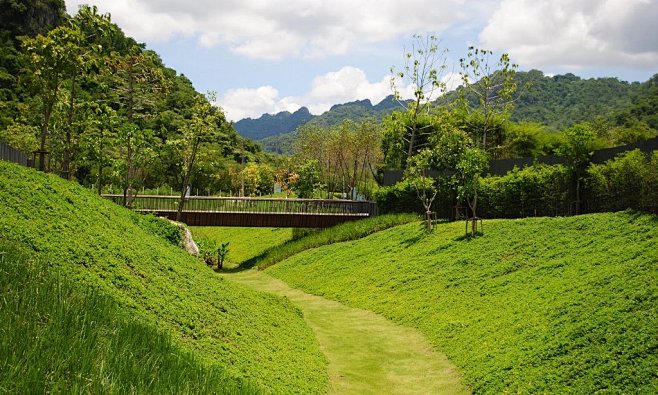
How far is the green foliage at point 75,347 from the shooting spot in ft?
12.8

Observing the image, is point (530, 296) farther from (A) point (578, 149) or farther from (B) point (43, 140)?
(B) point (43, 140)

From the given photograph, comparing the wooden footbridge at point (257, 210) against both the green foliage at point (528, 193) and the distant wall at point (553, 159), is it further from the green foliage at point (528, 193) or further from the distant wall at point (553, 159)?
the green foliage at point (528, 193)

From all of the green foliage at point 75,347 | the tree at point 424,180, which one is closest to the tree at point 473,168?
the tree at point 424,180

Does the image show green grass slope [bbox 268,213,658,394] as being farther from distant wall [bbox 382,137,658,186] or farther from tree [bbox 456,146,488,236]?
distant wall [bbox 382,137,658,186]

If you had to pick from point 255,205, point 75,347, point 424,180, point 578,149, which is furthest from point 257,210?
point 75,347

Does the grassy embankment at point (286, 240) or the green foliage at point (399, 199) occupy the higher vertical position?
the green foliage at point (399, 199)

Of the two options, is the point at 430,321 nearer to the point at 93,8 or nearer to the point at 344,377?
the point at 344,377

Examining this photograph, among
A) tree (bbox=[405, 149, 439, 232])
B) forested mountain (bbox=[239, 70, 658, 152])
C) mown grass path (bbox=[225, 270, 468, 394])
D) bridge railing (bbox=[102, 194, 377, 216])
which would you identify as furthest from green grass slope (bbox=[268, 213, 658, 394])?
forested mountain (bbox=[239, 70, 658, 152])

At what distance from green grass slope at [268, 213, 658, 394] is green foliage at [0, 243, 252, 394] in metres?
5.78

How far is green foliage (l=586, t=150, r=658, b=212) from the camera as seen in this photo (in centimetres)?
1520

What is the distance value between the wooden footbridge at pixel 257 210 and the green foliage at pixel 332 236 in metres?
1.12

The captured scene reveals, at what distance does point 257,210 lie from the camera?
3075 centimetres

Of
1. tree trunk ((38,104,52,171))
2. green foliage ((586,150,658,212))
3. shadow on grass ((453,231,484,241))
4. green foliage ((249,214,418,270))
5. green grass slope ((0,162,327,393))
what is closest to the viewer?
green grass slope ((0,162,327,393))

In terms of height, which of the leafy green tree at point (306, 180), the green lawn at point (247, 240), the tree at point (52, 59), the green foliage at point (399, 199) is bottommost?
the green lawn at point (247, 240)
